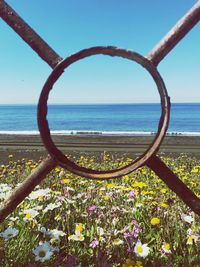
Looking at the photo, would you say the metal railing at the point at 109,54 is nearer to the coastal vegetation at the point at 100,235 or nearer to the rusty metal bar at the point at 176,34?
the rusty metal bar at the point at 176,34

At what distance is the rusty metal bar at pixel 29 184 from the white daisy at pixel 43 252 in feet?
2.44

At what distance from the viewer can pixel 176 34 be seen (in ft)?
5.10

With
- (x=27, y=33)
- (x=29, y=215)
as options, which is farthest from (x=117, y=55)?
(x=29, y=215)

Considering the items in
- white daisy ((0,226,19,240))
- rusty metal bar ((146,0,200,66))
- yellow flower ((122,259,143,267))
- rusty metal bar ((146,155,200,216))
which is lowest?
yellow flower ((122,259,143,267))

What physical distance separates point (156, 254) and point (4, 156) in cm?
1029

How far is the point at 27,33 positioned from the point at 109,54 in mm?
343

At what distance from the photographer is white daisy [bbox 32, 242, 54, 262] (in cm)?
232

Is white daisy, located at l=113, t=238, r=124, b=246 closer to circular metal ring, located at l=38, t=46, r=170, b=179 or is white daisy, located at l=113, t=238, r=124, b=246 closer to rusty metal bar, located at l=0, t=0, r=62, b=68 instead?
circular metal ring, located at l=38, t=46, r=170, b=179

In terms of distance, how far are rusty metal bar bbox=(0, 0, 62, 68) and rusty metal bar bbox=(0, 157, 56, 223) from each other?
0.37 metres

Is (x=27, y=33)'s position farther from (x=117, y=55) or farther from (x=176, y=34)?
(x=176, y=34)

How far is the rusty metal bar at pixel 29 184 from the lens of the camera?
1.60 meters

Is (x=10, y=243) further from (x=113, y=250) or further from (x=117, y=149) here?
(x=117, y=149)

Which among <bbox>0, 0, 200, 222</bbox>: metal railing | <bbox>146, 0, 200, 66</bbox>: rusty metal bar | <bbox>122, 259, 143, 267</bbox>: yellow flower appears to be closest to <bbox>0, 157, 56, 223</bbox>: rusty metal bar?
<bbox>0, 0, 200, 222</bbox>: metal railing

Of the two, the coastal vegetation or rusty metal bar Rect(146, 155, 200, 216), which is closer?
rusty metal bar Rect(146, 155, 200, 216)
